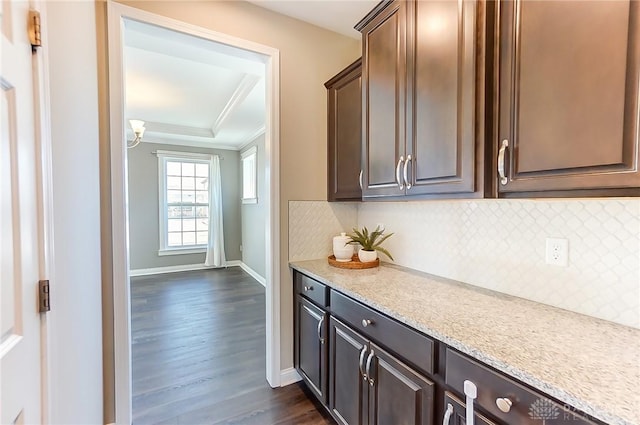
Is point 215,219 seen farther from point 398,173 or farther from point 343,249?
point 398,173

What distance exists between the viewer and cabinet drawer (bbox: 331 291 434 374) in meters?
1.08

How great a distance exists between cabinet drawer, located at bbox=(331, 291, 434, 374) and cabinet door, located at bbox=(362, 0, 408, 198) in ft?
2.08

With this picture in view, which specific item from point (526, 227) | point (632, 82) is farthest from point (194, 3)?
point (526, 227)

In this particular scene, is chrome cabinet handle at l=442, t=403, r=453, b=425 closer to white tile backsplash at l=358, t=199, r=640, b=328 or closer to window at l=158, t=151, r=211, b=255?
white tile backsplash at l=358, t=199, r=640, b=328

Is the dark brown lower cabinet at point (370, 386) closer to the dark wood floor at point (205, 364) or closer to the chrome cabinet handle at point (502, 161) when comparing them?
the dark wood floor at point (205, 364)

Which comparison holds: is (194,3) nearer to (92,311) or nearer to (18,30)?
(18,30)

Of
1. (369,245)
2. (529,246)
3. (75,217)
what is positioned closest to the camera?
(75,217)

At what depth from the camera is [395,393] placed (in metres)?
1.21

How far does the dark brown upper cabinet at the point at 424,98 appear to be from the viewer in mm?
1141

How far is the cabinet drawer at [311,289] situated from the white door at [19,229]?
1235 mm

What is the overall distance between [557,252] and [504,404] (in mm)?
730

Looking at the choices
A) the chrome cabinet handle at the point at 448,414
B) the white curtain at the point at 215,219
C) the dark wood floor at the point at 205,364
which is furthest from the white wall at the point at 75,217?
the white curtain at the point at 215,219

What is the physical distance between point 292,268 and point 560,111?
67.7 inches

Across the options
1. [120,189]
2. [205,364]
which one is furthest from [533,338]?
[205,364]
